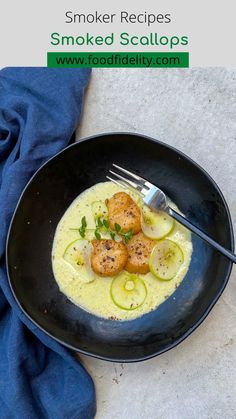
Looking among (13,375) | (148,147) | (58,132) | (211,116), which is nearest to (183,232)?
(148,147)

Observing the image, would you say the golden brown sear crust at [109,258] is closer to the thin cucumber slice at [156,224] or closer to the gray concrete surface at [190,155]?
the thin cucumber slice at [156,224]

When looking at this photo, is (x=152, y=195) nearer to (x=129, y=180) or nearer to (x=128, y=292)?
(x=129, y=180)

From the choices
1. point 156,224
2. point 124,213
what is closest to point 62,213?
point 124,213

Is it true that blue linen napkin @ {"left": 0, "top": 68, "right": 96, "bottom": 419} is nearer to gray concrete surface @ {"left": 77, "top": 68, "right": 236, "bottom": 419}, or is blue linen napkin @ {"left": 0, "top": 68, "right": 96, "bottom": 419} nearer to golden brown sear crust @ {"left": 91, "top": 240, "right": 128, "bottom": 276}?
gray concrete surface @ {"left": 77, "top": 68, "right": 236, "bottom": 419}

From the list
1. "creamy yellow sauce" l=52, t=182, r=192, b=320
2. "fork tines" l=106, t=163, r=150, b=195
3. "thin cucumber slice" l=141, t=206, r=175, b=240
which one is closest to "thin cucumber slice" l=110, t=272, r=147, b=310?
"creamy yellow sauce" l=52, t=182, r=192, b=320

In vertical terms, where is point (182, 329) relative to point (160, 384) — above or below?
above

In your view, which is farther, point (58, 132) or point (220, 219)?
point (58, 132)

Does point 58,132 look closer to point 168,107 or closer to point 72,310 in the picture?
point 168,107
